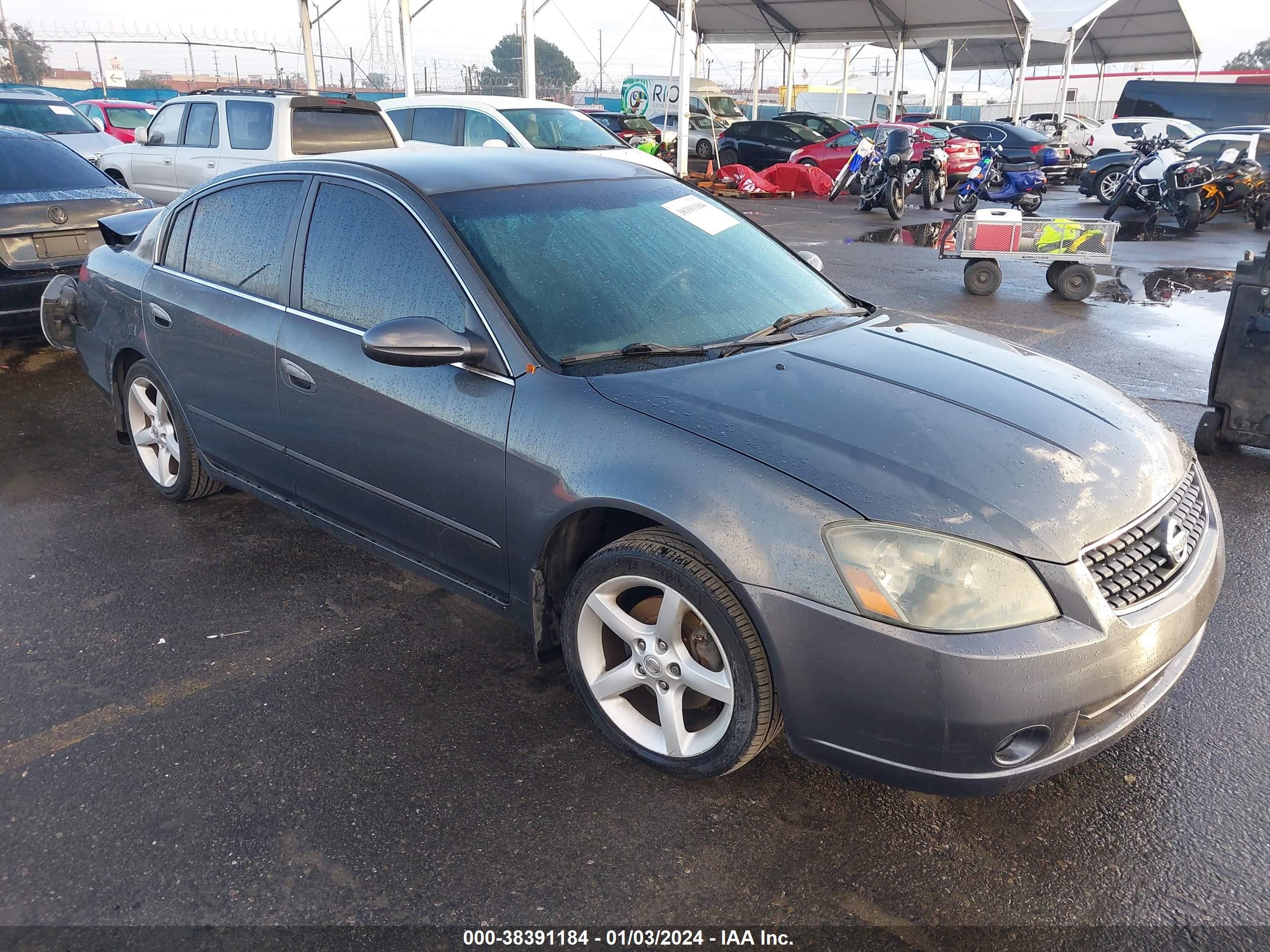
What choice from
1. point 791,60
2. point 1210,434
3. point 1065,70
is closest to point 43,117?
point 1210,434

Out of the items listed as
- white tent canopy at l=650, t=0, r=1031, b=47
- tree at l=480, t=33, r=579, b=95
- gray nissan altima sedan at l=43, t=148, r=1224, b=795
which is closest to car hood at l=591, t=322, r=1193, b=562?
gray nissan altima sedan at l=43, t=148, r=1224, b=795

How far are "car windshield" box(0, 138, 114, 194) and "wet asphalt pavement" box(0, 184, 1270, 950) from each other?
14.6ft

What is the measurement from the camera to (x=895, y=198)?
1658 cm

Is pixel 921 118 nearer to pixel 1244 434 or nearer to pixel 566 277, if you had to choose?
pixel 1244 434

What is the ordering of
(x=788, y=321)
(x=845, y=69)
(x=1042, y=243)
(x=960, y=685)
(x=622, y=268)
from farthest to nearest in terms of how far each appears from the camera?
1. (x=845, y=69)
2. (x=1042, y=243)
3. (x=788, y=321)
4. (x=622, y=268)
5. (x=960, y=685)

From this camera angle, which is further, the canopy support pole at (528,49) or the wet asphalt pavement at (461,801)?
the canopy support pole at (528,49)

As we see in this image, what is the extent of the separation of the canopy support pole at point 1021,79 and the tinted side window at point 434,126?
66.8 ft

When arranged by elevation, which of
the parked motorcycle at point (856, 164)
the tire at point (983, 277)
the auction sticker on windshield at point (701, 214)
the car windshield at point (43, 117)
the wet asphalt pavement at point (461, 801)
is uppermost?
the car windshield at point (43, 117)

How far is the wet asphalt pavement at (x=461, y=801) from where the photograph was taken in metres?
2.22

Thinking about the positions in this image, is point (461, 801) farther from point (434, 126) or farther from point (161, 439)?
point (434, 126)

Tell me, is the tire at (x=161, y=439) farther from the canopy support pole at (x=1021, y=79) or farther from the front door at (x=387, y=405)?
the canopy support pole at (x=1021, y=79)

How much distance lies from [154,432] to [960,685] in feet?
12.8

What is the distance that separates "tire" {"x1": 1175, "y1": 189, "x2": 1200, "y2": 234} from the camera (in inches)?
596

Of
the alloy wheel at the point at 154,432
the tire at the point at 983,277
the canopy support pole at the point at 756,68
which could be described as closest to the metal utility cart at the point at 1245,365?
the tire at the point at 983,277
